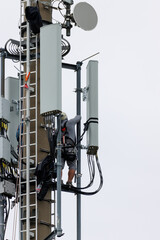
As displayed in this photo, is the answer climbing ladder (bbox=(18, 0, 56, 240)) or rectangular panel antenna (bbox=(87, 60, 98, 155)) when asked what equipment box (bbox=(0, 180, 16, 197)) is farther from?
rectangular panel antenna (bbox=(87, 60, 98, 155))

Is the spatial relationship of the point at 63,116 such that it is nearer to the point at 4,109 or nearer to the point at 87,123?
the point at 87,123

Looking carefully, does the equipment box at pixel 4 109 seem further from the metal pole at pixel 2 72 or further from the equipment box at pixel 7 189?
the equipment box at pixel 7 189

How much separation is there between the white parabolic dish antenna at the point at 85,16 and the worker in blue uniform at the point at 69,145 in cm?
288

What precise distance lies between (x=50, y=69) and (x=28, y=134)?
1.94 m

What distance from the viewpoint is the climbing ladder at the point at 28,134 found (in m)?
30.8

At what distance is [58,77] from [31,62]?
1862 millimetres

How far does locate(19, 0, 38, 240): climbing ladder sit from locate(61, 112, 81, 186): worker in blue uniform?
0.81 metres

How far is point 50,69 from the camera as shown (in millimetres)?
30656

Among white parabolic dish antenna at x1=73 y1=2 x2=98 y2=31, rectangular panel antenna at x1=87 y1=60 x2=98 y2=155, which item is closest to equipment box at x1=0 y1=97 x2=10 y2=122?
rectangular panel antenna at x1=87 y1=60 x2=98 y2=155

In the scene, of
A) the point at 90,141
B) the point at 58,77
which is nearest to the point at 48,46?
the point at 58,77

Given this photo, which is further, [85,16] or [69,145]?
[85,16]

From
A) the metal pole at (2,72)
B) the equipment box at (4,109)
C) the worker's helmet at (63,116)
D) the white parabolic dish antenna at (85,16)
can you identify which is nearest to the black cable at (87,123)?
the worker's helmet at (63,116)

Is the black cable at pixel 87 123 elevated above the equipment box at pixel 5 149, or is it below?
above

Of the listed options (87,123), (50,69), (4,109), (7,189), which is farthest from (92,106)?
(7,189)
